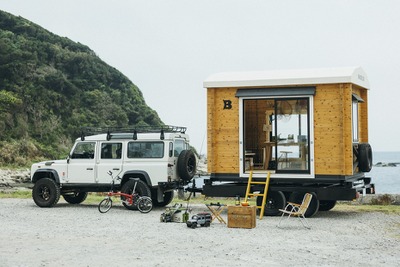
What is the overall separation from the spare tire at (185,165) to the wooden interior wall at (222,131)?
850 millimetres

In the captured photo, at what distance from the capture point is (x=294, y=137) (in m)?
15.6

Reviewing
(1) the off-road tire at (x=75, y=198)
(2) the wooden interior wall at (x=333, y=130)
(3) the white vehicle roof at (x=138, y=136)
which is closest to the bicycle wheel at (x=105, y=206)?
(3) the white vehicle roof at (x=138, y=136)

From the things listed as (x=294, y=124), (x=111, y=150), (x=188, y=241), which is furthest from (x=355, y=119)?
(x=188, y=241)

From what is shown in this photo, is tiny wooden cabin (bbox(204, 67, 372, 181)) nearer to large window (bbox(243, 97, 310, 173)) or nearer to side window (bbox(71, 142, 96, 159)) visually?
large window (bbox(243, 97, 310, 173))

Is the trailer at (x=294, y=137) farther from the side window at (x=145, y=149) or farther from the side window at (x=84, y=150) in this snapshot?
the side window at (x=84, y=150)

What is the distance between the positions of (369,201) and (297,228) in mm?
7259

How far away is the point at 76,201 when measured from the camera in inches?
761

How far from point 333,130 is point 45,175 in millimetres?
8939

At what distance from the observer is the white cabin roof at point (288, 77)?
15008 millimetres

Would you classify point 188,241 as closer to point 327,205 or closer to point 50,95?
point 327,205

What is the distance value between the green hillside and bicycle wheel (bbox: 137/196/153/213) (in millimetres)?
44771

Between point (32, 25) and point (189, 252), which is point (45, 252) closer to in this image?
point (189, 252)

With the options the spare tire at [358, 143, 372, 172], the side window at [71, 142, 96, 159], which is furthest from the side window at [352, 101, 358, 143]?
the side window at [71, 142, 96, 159]

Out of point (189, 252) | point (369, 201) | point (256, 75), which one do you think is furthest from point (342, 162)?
point (189, 252)
